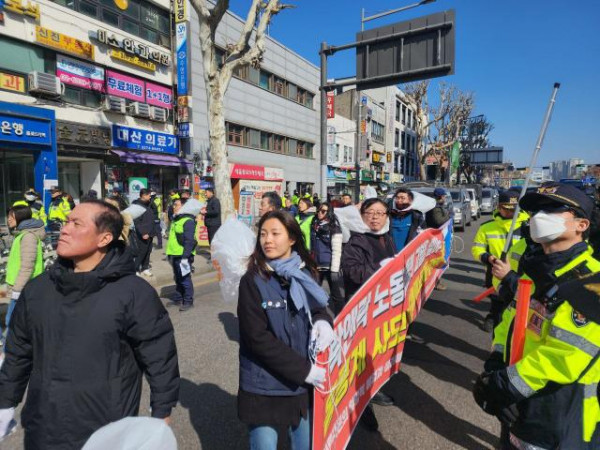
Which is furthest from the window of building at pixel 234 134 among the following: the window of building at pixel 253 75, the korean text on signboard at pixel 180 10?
the korean text on signboard at pixel 180 10

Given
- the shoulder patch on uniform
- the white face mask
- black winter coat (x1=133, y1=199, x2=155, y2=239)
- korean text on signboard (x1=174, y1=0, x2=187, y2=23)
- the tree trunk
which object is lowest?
black winter coat (x1=133, y1=199, x2=155, y2=239)

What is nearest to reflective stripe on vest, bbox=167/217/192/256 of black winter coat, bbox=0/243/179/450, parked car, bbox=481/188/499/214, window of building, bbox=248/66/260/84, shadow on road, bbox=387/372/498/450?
shadow on road, bbox=387/372/498/450

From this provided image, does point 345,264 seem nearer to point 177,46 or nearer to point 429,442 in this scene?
point 429,442

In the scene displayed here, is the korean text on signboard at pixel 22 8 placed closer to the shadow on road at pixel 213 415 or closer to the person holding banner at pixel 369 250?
the shadow on road at pixel 213 415

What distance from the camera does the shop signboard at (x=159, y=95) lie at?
675 inches

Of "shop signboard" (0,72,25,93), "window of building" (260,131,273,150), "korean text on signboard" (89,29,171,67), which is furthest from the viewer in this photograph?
"window of building" (260,131,273,150)

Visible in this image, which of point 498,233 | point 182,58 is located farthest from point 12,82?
point 498,233

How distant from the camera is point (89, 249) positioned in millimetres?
1844

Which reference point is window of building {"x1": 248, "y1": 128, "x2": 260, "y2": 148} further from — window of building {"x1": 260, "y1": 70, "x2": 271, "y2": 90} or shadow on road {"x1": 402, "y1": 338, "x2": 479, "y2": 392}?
shadow on road {"x1": 402, "y1": 338, "x2": 479, "y2": 392}

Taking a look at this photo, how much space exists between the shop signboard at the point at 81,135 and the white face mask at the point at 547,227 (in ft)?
51.8

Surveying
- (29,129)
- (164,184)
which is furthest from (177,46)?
(29,129)

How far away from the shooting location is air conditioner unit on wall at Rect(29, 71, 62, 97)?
1278 centimetres

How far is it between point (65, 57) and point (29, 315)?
1562 centimetres

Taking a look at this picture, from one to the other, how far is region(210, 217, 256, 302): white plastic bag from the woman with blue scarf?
24 centimetres
